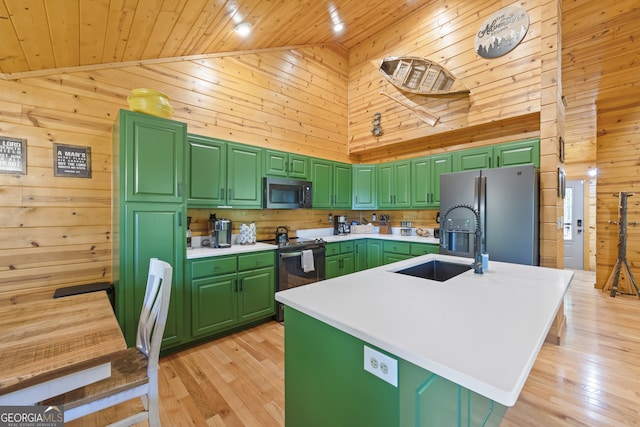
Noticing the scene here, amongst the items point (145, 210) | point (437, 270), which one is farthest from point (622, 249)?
point (145, 210)

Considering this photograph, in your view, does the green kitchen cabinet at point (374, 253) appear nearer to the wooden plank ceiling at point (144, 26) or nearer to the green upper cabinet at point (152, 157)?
the green upper cabinet at point (152, 157)

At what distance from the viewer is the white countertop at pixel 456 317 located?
27.2 inches

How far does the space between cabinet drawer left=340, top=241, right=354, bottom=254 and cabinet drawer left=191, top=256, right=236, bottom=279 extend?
1.72m

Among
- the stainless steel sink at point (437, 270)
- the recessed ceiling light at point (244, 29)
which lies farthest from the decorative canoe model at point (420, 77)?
the stainless steel sink at point (437, 270)

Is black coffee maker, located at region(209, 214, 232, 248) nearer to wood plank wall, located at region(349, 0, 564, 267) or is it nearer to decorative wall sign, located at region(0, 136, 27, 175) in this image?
decorative wall sign, located at region(0, 136, 27, 175)

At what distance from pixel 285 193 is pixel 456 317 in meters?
2.90

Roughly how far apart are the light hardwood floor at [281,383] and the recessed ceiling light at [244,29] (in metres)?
3.32

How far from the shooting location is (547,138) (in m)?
2.73

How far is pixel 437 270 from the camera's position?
7.06ft

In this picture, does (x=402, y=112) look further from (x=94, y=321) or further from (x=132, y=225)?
(x=94, y=321)

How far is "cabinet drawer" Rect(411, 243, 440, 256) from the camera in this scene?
3.55 meters

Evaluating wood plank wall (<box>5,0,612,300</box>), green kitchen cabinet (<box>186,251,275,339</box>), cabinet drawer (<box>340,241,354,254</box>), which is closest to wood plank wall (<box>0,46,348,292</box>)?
wood plank wall (<box>5,0,612,300</box>)

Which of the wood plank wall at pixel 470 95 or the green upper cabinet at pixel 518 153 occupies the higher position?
the wood plank wall at pixel 470 95

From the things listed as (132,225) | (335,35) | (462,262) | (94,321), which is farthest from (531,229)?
(335,35)
